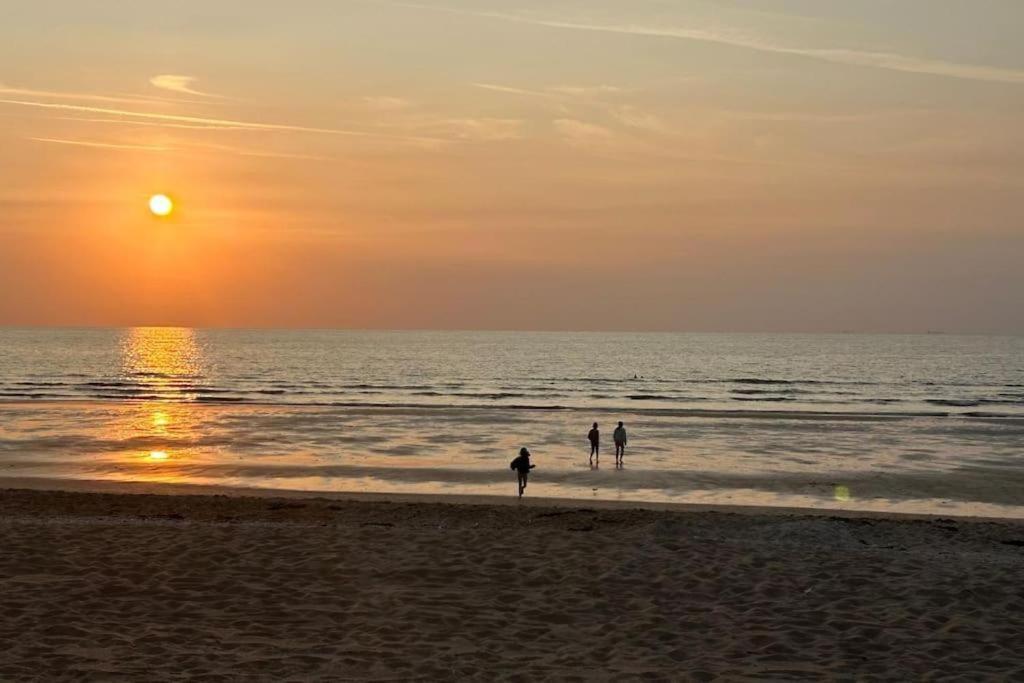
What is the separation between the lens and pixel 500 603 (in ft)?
Answer: 40.5

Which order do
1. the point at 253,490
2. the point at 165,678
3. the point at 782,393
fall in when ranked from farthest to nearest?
the point at 782,393, the point at 253,490, the point at 165,678

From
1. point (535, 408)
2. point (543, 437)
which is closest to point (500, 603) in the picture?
point (543, 437)

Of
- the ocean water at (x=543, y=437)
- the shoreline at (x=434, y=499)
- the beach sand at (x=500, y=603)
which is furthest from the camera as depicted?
the ocean water at (x=543, y=437)

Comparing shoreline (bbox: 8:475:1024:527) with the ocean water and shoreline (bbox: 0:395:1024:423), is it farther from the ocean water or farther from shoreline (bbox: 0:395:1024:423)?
shoreline (bbox: 0:395:1024:423)

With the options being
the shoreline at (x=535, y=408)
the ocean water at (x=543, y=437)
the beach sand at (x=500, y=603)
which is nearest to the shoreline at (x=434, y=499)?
the ocean water at (x=543, y=437)

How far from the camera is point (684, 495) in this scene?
26891 mm

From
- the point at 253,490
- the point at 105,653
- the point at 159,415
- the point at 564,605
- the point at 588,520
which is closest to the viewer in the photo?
the point at 105,653

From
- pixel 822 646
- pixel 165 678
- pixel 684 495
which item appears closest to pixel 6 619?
pixel 165 678

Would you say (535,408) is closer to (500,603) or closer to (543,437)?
(543,437)

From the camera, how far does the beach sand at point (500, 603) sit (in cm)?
1020

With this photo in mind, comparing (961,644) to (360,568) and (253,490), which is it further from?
(253,490)

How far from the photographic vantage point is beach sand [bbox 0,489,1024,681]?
10.2 m

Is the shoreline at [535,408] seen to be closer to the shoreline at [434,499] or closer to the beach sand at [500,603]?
the shoreline at [434,499]

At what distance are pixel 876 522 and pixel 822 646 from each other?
1003cm
